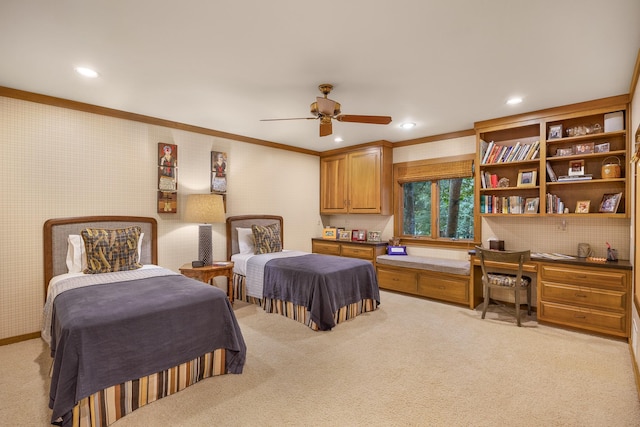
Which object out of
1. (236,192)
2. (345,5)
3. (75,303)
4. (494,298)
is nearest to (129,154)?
(236,192)

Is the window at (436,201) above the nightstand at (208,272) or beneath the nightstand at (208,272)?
above

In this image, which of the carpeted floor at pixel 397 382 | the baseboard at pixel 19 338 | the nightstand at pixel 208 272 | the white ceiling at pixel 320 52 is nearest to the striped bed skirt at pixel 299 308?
the carpeted floor at pixel 397 382

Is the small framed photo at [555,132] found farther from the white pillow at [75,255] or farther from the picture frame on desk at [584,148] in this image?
the white pillow at [75,255]

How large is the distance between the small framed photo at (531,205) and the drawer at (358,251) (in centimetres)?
226

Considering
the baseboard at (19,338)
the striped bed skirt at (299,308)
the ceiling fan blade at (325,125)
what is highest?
the ceiling fan blade at (325,125)

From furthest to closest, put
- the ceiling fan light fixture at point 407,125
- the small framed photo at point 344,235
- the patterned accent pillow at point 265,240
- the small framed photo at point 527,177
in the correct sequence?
the small framed photo at point 344,235 → the patterned accent pillow at point 265,240 → the ceiling fan light fixture at point 407,125 → the small framed photo at point 527,177

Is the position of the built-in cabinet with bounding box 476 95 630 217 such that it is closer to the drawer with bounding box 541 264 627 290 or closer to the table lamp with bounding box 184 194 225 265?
the drawer with bounding box 541 264 627 290

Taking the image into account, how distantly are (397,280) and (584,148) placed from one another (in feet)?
9.47

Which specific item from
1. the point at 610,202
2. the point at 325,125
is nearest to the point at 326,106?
the point at 325,125

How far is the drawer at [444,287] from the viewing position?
427cm

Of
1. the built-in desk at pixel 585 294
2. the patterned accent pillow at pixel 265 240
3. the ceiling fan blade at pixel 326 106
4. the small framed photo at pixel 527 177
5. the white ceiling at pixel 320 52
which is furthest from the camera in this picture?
the patterned accent pillow at pixel 265 240

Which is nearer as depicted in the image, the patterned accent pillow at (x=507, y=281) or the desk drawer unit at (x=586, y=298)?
the desk drawer unit at (x=586, y=298)

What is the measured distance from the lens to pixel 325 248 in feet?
19.8

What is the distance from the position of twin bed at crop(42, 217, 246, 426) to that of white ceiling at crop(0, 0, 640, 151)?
190 centimetres
